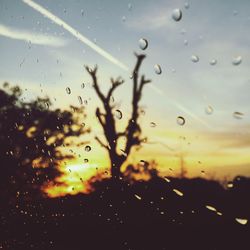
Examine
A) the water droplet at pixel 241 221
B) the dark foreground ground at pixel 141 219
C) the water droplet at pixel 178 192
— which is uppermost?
the water droplet at pixel 241 221

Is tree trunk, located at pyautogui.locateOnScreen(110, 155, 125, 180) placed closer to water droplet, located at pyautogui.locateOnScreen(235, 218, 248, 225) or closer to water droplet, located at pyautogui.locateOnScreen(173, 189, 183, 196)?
water droplet, located at pyautogui.locateOnScreen(173, 189, 183, 196)

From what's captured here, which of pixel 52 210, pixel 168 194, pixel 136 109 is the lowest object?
pixel 52 210

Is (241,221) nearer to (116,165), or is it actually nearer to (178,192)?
(178,192)

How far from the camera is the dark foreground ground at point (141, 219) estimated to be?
11.1 feet

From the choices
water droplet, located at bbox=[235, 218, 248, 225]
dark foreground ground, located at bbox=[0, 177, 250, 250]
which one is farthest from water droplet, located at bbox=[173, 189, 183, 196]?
water droplet, located at bbox=[235, 218, 248, 225]

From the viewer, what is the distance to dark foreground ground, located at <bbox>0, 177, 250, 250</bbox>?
340 centimetres

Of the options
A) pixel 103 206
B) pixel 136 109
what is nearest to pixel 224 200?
pixel 136 109

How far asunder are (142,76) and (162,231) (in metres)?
1.85

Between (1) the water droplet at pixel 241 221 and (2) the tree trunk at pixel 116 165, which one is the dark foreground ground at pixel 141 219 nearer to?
(1) the water droplet at pixel 241 221

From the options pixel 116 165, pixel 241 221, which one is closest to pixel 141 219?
pixel 116 165

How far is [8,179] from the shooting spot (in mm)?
16125

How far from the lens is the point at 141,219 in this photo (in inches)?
181

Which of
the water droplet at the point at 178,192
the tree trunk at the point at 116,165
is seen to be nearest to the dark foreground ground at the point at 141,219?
the water droplet at the point at 178,192

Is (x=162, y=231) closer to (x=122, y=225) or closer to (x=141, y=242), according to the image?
(x=141, y=242)
